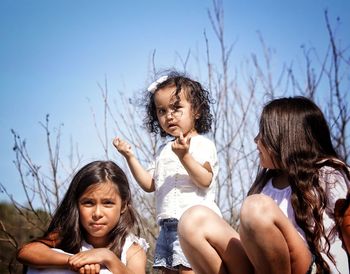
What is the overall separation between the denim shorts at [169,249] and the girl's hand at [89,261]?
447 millimetres

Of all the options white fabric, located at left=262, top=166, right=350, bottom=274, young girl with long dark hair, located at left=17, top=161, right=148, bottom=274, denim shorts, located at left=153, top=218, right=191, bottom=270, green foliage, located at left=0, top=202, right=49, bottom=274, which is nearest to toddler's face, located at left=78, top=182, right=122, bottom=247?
young girl with long dark hair, located at left=17, top=161, right=148, bottom=274

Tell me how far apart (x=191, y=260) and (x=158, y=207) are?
34.7 inches

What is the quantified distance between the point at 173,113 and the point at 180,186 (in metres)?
0.45

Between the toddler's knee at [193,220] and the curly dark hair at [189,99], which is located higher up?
the curly dark hair at [189,99]

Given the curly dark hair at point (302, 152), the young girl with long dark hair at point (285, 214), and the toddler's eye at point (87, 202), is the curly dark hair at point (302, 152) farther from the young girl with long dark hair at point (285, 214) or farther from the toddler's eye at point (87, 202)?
the toddler's eye at point (87, 202)

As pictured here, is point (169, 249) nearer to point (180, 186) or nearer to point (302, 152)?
point (180, 186)

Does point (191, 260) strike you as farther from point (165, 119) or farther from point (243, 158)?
point (243, 158)

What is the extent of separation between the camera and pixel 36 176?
11.4ft

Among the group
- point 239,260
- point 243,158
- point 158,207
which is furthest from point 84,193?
point 243,158

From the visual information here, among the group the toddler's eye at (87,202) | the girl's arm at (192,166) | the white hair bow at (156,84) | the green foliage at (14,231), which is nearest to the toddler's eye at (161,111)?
the white hair bow at (156,84)

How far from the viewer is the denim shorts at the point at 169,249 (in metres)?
2.27

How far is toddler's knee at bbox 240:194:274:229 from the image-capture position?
1396 mm

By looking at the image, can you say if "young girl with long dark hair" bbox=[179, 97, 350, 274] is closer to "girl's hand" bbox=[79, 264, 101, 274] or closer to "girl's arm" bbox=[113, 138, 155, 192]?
"girl's hand" bbox=[79, 264, 101, 274]

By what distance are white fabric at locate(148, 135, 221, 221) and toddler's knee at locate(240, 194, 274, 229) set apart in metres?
1.00
